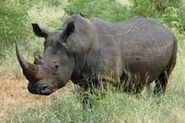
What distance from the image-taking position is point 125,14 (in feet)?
42.2

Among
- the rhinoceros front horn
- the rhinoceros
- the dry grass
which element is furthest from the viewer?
the dry grass

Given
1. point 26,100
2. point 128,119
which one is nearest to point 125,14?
point 26,100

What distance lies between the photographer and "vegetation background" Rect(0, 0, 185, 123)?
692 cm

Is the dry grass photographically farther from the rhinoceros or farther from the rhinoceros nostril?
the rhinoceros

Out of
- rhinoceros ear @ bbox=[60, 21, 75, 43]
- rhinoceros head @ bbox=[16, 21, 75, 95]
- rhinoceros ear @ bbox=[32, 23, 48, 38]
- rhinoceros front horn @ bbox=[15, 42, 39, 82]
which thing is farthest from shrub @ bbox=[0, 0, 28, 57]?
rhinoceros front horn @ bbox=[15, 42, 39, 82]

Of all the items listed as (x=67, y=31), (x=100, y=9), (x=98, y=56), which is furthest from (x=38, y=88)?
(x=100, y=9)

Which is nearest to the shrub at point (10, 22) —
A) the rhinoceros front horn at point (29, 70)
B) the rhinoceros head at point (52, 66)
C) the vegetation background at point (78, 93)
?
the vegetation background at point (78, 93)

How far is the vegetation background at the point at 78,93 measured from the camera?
272 inches

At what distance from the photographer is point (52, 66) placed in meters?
6.86

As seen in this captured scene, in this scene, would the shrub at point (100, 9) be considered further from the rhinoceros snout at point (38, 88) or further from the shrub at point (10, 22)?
the rhinoceros snout at point (38, 88)

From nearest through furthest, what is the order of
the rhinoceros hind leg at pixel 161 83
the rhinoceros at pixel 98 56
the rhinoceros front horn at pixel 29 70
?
the rhinoceros front horn at pixel 29 70 < the rhinoceros at pixel 98 56 < the rhinoceros hind leg at pixel 161 83

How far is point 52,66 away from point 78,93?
0.89 meters

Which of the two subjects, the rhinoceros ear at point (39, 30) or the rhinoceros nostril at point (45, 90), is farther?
the rhinoceros ear at point (39, 30)

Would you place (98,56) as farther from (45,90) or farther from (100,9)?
(100,9)
